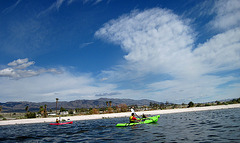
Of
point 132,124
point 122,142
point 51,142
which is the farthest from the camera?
point 132,124

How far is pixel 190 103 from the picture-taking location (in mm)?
133125

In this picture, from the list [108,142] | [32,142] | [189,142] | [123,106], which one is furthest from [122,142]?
[123,106]

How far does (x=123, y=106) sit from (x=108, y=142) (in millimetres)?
106192

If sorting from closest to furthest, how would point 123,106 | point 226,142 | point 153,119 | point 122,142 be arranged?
point 226,142, point 122,142, point 153,119, point 123,106

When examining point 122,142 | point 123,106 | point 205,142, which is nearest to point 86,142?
point 122,142

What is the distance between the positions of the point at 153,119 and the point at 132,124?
582 cm

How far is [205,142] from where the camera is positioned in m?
13.7

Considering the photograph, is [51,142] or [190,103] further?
[190,103]

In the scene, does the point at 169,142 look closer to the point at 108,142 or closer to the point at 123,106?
the point at 108,142

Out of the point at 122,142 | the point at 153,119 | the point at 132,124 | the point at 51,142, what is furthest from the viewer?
the point at 153,119

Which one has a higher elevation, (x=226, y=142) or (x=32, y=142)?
(x=226, y=142)

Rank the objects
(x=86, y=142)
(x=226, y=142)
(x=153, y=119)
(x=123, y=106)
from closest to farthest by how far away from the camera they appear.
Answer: (x=226, y=142), (x=86, y=142), (x=153, y=119), (x=123, y=106)

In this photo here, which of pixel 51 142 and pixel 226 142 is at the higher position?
pixel 226 142

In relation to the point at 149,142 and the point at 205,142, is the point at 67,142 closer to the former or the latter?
the point at 149,142
